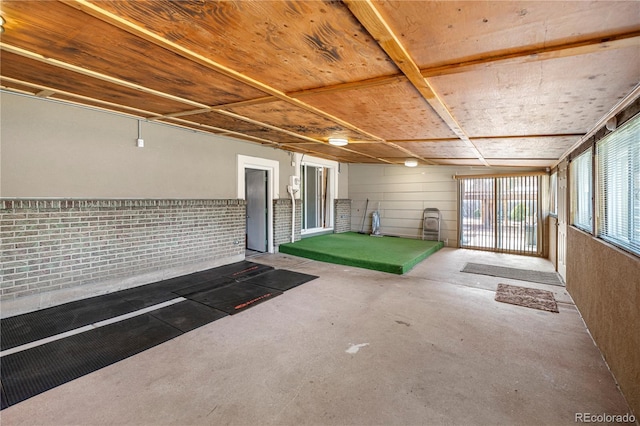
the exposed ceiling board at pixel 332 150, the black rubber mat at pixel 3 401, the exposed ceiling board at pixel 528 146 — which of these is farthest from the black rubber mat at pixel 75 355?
the exposed ceiling board at pixel 528 146

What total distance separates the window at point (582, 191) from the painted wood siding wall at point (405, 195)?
3130 mm

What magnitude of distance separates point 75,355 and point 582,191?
5.88m

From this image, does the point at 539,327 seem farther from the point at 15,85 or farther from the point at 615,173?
the point at 15,85

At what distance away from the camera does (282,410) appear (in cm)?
195

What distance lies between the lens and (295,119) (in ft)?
11.4

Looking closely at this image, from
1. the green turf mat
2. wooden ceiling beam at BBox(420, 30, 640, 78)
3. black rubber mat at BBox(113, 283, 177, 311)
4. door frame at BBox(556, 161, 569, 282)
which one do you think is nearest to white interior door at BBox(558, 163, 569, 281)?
door frame at BBox(556, 161, 569, 282)

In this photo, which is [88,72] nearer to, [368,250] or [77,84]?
[77,84]

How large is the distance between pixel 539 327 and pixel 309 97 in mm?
3428

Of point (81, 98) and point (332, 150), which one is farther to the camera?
point (332, 150)

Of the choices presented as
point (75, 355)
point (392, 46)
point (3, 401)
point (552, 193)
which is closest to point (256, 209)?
point (75, 355)

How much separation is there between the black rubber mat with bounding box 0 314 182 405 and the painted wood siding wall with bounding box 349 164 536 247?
23.1 ft

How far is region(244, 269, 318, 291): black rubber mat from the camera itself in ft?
14.9

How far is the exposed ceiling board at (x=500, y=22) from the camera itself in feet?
3.98

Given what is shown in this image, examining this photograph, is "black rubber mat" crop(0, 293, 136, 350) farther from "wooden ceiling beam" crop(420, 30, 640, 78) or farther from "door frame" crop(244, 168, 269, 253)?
"wooden ceiling beam" crop(420, 30, 640, 78)
